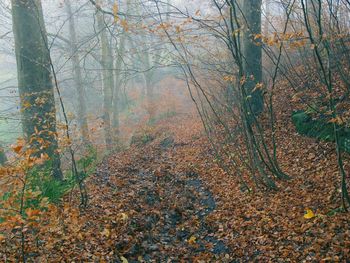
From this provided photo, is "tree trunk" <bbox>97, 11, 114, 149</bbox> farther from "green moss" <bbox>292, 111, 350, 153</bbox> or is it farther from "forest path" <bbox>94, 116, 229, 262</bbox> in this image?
"green moss" <bbox>292, 111, 350, 153</bbox>

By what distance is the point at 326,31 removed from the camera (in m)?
8.65

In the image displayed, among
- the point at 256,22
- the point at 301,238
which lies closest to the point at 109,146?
the point at 256,22

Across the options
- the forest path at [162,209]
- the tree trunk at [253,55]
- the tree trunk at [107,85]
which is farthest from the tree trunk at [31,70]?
the tree trunk at [107,85]

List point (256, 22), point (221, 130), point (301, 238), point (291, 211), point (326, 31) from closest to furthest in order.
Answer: point (301, 238)
point (291, 211)
point (326, 31)
point (256, 22)
point (221, 130)

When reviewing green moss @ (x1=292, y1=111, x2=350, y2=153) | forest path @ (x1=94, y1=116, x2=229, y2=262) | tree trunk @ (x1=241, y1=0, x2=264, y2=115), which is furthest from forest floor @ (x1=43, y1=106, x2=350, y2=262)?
tree trunk @ (x1=241, y1=0, x2=264, y2=115)

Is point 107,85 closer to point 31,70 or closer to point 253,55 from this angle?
point 253,55

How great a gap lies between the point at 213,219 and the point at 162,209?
3.60 ft

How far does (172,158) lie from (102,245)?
6.66 metres

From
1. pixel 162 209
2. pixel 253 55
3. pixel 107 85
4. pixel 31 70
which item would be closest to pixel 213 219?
pixel 162 209

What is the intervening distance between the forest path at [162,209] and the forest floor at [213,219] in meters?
0.02

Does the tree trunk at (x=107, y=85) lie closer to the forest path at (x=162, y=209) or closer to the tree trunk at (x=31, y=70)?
the forest path at (x=162, y=209)

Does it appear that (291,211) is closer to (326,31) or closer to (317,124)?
(317,124)

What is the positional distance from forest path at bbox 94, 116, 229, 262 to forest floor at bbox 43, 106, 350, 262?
0.06 ft

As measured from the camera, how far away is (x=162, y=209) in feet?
22.5
